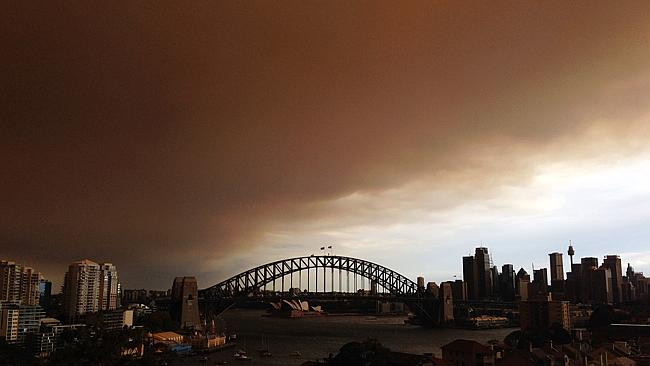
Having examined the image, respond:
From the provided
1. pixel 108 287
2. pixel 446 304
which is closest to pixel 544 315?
pixel 446 304

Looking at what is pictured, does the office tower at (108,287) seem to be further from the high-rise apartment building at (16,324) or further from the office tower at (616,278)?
the office tower at (616,278)

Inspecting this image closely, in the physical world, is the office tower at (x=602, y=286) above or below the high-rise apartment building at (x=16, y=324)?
above

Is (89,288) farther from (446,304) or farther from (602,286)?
(602,286)

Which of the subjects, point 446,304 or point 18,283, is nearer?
point 18,283

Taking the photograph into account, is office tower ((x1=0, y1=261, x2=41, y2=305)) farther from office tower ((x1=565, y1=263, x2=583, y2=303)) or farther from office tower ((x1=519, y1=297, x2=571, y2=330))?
office tower ((x1=565, y1=263, x2=583, y2=303))

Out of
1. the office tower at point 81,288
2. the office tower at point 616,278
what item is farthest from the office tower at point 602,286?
the office tower at point 81,288

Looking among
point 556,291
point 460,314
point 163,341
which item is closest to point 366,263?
point 460,314
